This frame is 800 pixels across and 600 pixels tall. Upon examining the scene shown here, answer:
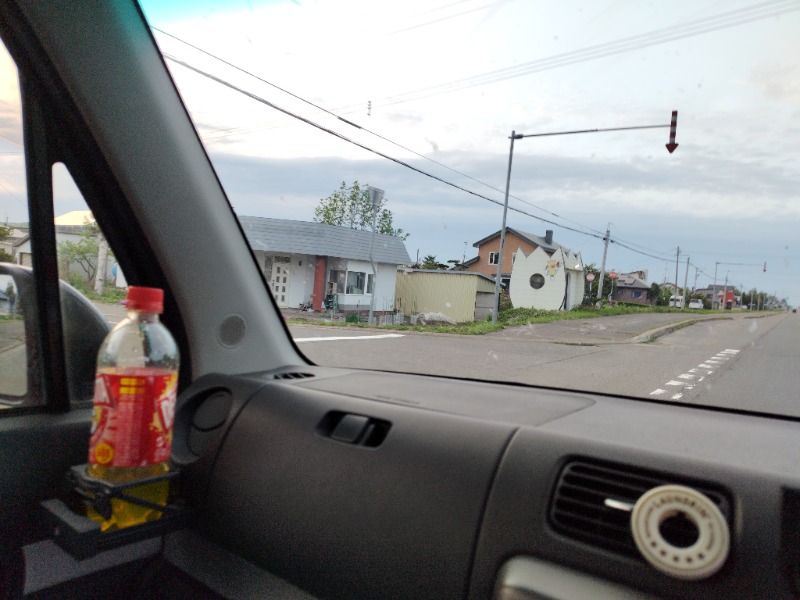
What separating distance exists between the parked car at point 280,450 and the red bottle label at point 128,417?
0.84 ft

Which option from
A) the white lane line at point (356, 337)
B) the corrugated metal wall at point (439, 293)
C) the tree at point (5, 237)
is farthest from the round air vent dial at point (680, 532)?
→ the tree at point (5, 237)

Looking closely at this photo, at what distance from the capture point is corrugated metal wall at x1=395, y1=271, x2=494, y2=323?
9.84 ft

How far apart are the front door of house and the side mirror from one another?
2.77 ft

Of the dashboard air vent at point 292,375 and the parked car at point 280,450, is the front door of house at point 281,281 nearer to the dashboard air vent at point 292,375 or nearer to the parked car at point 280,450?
the parked car at point 280,450

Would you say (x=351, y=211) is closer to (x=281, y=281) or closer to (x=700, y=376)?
(x=281, y=281)

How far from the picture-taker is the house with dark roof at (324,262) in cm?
289

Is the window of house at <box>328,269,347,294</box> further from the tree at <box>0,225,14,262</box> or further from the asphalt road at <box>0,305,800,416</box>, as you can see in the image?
the tree at <box>0,225,14,262</box>

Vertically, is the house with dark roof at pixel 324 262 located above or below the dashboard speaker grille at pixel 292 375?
above

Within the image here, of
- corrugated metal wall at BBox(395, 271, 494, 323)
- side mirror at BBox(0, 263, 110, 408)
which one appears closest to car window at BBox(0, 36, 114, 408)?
side mirror at BBox(0, 263, 110, 408)

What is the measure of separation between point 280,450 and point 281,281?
3.66ft

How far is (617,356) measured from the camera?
2.77 m

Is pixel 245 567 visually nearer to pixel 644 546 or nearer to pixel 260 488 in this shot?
pixel 260 488

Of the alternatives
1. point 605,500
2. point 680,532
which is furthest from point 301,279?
point 680,532

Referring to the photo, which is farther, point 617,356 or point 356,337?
point 356,337
